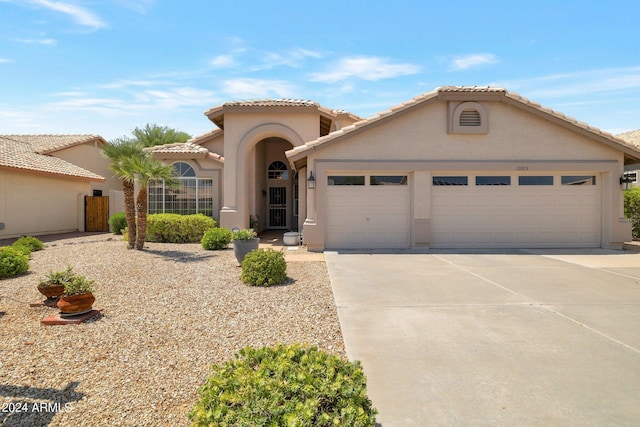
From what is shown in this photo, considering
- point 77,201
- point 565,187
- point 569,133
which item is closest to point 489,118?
point 569,133

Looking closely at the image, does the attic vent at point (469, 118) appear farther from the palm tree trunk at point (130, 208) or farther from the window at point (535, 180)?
the palm tree trunk at point (130, 208)

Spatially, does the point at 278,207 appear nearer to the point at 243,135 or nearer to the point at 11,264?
the point at 243,135

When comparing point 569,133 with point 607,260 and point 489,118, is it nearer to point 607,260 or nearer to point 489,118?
point 489,118

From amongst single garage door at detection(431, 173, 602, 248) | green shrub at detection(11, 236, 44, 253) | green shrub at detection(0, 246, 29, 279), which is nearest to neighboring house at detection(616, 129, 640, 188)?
single garage door at detection(431, 173, 602, 248)

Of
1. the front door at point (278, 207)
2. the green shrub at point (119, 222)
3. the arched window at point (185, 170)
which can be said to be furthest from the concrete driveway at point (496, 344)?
the green shrub at point (119, 222)

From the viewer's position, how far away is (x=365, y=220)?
12656mm

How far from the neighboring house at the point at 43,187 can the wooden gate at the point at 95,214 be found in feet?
0.81

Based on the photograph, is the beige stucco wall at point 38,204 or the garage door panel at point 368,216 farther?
the beige stucco wall at point 38,204

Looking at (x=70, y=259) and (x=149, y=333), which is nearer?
(x=149, y=333)

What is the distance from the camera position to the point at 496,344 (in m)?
4.56

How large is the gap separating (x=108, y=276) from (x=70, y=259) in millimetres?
3191

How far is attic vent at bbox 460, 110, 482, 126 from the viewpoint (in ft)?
40.7

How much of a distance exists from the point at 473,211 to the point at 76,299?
1183 cm

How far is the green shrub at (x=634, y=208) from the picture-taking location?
593 inches
